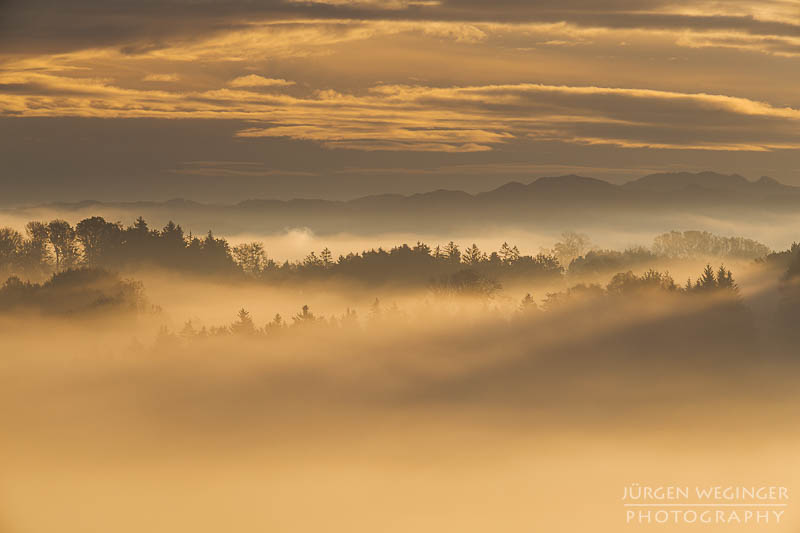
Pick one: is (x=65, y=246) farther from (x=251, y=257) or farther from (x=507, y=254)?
(x=507, y=254)

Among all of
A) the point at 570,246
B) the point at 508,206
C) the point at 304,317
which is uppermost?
the point at 508,206

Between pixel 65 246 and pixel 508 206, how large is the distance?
8.27 m

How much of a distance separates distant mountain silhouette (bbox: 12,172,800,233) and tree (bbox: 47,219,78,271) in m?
0.40

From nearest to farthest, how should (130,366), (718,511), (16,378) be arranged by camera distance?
(718,511) < (16,378) < (130,366)

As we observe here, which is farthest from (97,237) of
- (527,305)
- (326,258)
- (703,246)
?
(703,246)

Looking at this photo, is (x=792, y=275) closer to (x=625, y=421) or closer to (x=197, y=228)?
(x=625, y=421)

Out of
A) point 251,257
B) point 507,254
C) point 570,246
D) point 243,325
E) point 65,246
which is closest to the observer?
point 65,246

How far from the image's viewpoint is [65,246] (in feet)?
53.5

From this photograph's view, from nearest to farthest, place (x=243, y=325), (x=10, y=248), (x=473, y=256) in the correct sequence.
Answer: (x=10, y=248)
(x=243, y=325)
(x=473, y=256)

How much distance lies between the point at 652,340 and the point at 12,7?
1216 centimetres

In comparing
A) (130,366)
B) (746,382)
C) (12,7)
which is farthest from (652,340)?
(12,7)

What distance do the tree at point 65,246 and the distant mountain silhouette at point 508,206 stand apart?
400mm

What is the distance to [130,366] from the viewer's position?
15.4 metres

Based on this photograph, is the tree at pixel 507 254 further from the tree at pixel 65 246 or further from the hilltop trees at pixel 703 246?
the tree at pixel 65 246
